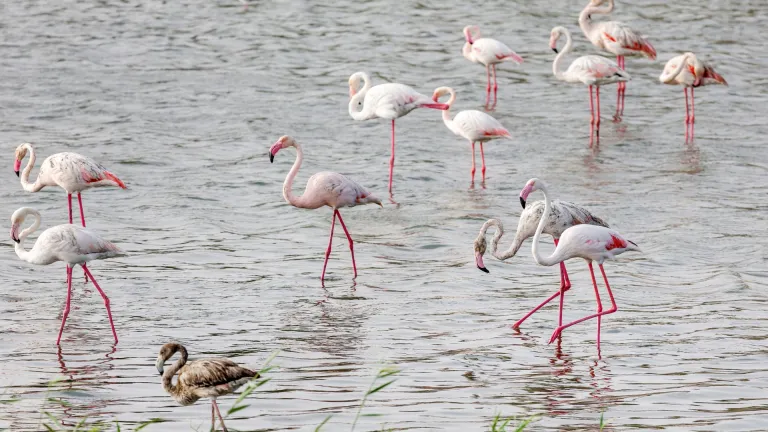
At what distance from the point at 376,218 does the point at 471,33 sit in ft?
20.4

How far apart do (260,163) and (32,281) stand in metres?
4.79

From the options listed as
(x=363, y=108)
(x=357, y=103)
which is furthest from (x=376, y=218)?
(x=357, y=103)

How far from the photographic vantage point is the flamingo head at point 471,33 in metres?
17.6

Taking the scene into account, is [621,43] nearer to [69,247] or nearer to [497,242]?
[497,242]

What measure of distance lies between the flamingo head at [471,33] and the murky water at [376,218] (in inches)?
31.3

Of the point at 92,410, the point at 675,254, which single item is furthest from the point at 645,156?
the point at 92,410

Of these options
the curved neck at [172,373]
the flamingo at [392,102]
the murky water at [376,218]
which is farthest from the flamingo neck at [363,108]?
the curved neck at [172,373]

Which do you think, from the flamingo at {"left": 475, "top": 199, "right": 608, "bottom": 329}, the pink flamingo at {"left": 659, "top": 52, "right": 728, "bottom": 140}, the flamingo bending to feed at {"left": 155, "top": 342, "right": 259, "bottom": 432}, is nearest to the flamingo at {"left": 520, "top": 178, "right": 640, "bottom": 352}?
the flamingo at {"left": 475, "top": 199, "right": 608, "bottom": 329}

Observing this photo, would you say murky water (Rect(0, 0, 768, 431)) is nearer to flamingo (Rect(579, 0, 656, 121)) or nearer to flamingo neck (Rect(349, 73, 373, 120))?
flamingo (Rect(579, 0, 656, 121))

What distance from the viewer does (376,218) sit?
40.8ft

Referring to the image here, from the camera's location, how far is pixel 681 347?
8133 mm

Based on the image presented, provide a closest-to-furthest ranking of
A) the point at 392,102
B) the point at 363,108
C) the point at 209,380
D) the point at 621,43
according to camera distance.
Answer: the point at 209,380 < the point at 392,102 < the point at 363,108 < the point at 621,43

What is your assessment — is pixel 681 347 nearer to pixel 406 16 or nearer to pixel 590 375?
pixel 590 375

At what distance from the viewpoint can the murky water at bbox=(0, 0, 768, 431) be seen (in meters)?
7.27
